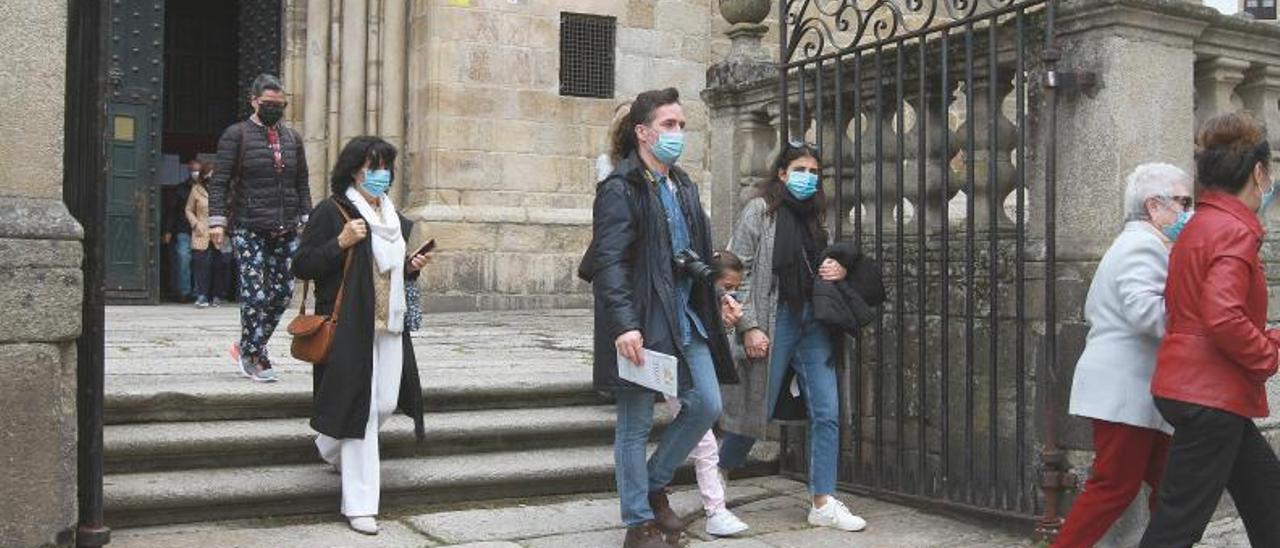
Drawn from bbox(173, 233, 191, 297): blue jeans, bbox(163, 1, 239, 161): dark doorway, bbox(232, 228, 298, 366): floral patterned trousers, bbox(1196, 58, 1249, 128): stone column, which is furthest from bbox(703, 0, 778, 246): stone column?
bbox(163, 1, 239, 161): dark doorway

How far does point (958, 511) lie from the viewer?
233 inches

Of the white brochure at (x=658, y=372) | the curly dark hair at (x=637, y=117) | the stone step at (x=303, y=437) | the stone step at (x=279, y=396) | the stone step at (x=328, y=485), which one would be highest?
the curly dark hair at (x=637, y=117)

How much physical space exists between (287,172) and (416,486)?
7.85 feet

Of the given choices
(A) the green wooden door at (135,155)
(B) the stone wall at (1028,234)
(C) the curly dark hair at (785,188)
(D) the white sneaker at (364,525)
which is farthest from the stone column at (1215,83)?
(A) the green wooden door at (135,155)

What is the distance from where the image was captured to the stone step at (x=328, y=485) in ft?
17.9

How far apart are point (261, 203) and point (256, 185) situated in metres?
0.12

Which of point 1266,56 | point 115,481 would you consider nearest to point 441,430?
point 115,481

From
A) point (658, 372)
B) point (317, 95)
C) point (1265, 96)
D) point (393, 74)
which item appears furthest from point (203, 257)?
point (1265, 96)

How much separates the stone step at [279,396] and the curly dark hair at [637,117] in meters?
1.81

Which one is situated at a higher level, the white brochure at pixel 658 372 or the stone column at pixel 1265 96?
the stone column at pixel 1265 96

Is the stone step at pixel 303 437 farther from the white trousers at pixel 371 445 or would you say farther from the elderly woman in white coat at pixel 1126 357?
the elderly woman in white coat at pixel 1126 357

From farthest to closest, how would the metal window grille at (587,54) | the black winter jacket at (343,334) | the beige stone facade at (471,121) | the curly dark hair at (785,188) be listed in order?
the metal window grille at (587,54), the beige stone facade at (471,121), the curly dark hair at (785,188), the black winter jacket at (343,334)

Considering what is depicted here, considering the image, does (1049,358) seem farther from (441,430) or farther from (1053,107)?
(441,430)

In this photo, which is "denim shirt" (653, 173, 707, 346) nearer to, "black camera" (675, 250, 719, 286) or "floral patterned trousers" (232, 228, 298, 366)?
"black camera" (675, 250, 719, 286)
